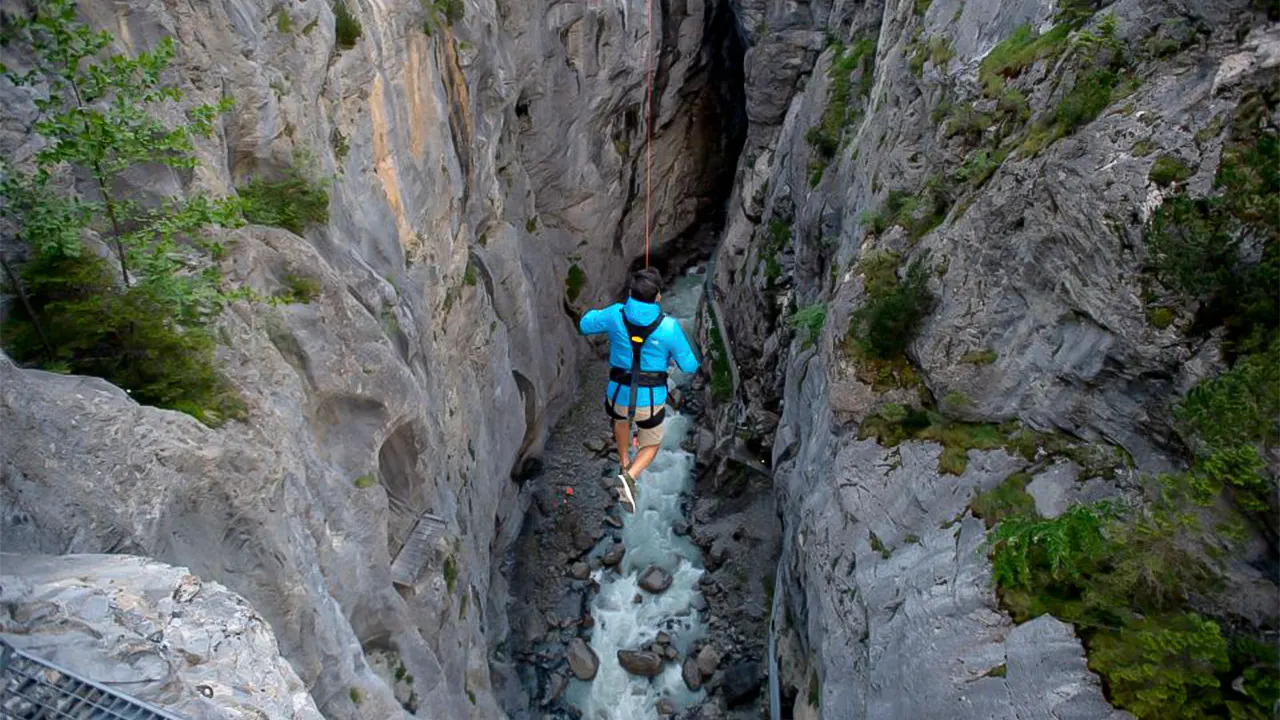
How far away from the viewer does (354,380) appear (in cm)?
1000

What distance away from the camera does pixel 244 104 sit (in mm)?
9664

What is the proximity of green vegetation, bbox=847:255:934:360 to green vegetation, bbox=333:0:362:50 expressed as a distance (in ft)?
29.6

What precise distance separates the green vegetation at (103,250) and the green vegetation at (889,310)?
8219 mm

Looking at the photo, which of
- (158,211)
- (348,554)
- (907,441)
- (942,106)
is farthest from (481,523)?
(942,106)

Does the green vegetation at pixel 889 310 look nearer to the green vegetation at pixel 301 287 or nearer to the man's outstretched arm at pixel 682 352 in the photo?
the man's outstretched arm at pixel 682 352

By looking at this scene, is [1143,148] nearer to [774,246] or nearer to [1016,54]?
[1016,54]

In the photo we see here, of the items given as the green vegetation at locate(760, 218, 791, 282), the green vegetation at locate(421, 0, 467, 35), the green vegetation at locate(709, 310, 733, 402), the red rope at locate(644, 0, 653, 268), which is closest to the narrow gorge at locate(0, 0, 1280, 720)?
the green vegetation at locate(421, 0, 467, 35)

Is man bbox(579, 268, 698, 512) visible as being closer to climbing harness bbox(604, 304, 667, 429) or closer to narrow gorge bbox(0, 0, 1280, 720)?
climbing harness bbox(604, 304, 667, 429)

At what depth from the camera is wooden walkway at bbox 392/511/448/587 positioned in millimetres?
10828

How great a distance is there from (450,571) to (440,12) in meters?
11.6

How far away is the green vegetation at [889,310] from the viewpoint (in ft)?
35.2

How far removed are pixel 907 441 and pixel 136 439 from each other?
882 centimetres

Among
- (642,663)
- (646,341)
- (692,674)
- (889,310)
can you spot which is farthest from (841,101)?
(642,663)

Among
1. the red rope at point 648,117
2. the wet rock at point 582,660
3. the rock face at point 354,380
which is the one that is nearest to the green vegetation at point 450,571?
the rock face at point 354,380
